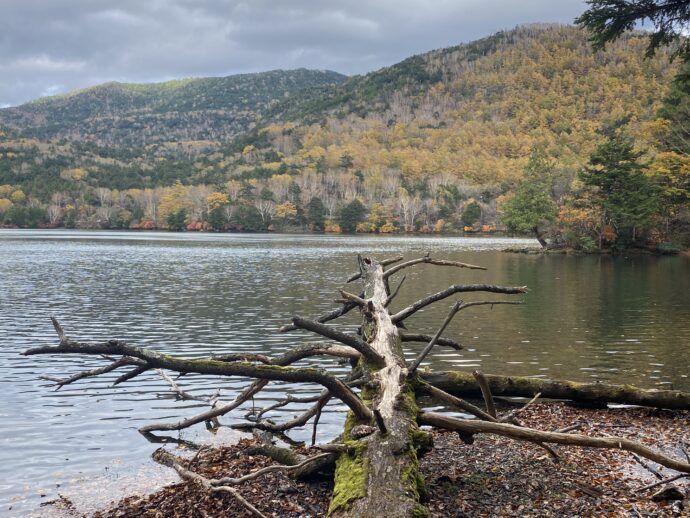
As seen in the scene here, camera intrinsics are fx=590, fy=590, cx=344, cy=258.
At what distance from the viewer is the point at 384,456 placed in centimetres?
655

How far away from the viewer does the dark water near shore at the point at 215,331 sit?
10297 mm

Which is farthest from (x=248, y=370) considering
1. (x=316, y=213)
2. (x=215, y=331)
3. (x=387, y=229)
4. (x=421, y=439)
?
(x=316, y=213)

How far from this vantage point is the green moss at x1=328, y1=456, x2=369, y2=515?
19.6 ft

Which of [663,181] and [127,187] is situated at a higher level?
[127,187]

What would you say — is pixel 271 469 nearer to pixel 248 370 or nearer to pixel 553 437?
pixel 248 370

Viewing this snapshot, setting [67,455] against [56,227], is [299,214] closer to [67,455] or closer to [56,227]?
[56,227]

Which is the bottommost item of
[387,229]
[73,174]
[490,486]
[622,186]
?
[490,486]

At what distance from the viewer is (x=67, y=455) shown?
952 centimetres

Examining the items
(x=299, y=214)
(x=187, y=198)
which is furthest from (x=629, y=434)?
(x=187, y=198)

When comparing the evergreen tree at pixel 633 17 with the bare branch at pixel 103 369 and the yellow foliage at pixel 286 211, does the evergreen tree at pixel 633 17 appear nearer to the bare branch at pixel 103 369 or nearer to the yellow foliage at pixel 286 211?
the bare branch at pixel 103 369

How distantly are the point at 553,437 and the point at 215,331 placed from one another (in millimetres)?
16153

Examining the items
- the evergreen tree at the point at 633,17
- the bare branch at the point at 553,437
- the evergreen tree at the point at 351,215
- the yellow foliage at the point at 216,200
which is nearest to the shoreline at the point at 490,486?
the bare branch at the point at 553,437

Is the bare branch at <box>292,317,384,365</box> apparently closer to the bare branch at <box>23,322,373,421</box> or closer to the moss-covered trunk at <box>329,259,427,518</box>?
the moss-covered trunk at <box>329,259,427,518</box>

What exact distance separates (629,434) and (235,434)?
262 inches
